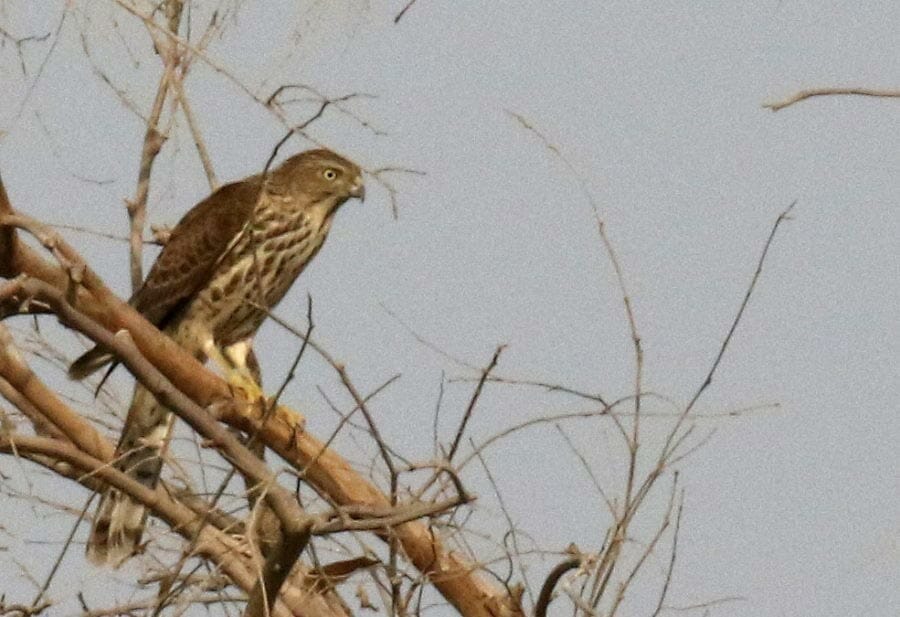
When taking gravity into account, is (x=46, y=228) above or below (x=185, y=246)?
below

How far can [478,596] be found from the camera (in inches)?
180

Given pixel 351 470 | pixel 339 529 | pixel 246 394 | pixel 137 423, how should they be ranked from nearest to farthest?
pixel 339 529 < pixel 351 470 < pixel 246 394 < pixel 137 423

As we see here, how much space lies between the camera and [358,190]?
6605 mm

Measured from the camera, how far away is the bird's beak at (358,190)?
21.6ft

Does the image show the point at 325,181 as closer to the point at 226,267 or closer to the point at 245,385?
the point at 226,267

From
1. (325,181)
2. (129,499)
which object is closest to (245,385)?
(129,499)

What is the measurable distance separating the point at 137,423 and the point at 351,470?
1.26m

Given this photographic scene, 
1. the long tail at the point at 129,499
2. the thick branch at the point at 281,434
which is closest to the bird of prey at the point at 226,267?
the long tail at the point at 129,499

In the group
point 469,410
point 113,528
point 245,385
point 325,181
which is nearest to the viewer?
point 469,410

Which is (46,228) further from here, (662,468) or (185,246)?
(185,246)

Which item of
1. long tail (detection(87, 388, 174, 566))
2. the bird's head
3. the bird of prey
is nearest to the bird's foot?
the bird of prey

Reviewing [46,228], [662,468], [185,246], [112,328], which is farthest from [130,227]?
[662,468]

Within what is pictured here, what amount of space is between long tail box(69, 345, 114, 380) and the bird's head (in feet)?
5.29

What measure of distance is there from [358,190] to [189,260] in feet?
2.50
